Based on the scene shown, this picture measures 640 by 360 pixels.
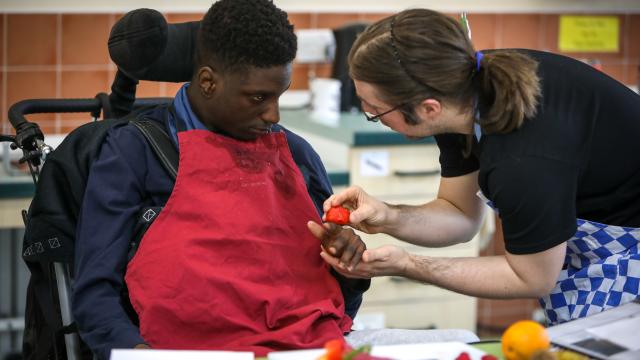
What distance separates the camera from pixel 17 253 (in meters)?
2.98

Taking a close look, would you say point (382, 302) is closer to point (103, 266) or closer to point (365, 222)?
point (365, 222)

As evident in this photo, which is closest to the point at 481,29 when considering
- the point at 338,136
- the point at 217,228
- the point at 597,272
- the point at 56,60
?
the point at 338,136

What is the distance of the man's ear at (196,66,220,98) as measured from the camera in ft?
5.18

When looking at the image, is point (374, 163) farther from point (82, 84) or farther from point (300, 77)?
point (82, 84)

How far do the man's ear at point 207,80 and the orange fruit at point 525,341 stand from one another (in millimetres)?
680

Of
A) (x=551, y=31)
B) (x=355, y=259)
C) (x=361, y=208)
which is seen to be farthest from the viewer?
(x=551, y=31)

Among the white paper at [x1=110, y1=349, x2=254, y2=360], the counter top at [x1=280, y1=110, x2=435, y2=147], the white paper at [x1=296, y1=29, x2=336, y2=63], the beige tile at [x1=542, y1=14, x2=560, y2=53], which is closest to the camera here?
the white paper at [x1=110, y1=349, x2=254, y2=360]

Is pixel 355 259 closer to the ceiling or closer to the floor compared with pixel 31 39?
closer to the floor

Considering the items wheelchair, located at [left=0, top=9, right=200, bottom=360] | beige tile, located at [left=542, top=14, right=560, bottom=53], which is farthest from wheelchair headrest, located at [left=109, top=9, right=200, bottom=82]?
beige tile, located at [left=542, top=14, right=560, bottom=53]

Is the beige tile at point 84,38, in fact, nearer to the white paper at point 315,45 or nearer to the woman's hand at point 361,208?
the white paper at point 315,45

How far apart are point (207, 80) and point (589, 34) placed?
8.98 ft

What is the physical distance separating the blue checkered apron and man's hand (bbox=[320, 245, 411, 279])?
0.20 m

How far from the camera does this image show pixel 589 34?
153 inches

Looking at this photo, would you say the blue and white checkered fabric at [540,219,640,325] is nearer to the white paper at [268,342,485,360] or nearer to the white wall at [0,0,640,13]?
the white paper at [268,342,485,360]
